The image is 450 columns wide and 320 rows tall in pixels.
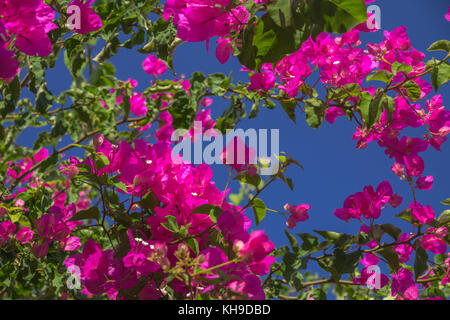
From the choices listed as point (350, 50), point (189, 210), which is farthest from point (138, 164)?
point (350, 50)

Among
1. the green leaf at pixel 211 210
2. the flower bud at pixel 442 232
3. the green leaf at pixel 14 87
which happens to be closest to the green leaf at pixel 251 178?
the green leaf at pixel 211 210

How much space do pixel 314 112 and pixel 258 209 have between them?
1.83 feet

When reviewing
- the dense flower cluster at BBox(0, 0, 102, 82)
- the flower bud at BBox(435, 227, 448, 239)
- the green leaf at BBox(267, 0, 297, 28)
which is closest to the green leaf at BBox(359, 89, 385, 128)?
the flower bud at BBox(435, 227, 448, 239)

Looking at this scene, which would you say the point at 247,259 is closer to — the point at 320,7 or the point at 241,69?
the point at 320,7

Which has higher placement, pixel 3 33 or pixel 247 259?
pixel 3 33

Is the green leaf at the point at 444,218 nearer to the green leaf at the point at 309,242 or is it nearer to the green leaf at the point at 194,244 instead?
the green leaf at the point at 309,242

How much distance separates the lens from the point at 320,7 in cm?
75

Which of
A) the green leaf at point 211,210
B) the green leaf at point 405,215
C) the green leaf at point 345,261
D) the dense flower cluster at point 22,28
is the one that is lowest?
the green leaf at point 345,261

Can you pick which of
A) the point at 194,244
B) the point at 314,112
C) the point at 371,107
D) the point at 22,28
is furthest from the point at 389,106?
the point at 22,28

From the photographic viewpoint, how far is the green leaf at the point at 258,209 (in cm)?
101

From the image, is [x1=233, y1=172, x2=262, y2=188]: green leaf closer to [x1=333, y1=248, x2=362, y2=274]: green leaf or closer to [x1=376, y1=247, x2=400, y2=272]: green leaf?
[x1=333, y1=248, x2=362, y2=274]: green leaf

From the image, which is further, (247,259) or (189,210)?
(189,210)

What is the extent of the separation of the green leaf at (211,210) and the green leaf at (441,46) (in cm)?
80

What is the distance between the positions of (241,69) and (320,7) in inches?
30.6
